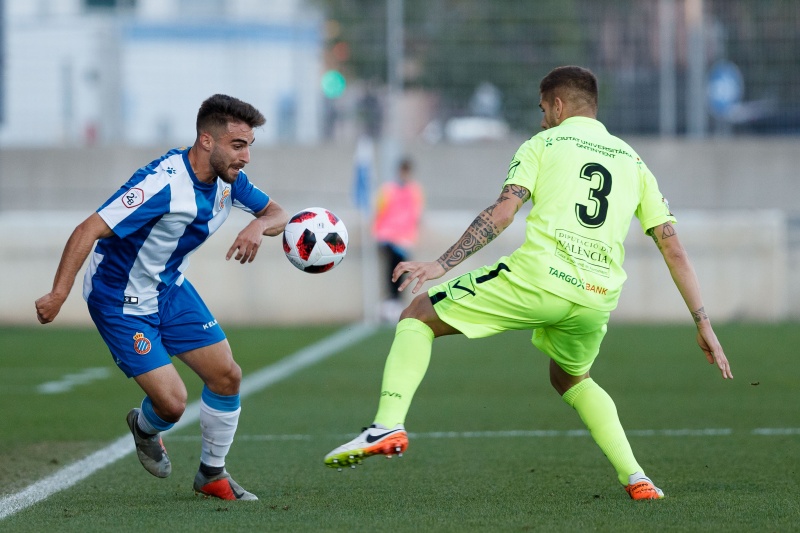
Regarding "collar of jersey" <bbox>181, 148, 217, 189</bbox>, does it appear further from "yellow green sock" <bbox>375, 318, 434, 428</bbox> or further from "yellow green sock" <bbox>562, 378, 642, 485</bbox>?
"yellow green sock" <bbox>562, 378, 642, 485</bbox>

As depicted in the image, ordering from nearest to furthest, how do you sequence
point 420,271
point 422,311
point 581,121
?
point 420,271 < point 422,311 < point 581,121

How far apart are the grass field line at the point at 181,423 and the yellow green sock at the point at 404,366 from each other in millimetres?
1738

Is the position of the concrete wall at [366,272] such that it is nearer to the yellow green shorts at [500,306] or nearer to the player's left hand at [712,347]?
the player's left hand at [712,347]

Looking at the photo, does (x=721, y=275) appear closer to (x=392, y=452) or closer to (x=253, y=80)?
(x=253, y=80)

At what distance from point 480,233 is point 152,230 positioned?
1.54 metres

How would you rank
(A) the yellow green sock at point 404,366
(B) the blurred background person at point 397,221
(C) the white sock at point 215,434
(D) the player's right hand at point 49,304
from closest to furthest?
(A) the yellow green sock at point 404,366 < (D) the player's right hand at point 49,304 < (C) the white sock at point 215,434 < (B) the blurred background person at point 397,221

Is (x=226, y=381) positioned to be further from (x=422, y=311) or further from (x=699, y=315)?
(x=699, y=315)

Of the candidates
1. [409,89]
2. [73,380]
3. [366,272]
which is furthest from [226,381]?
[409,89]

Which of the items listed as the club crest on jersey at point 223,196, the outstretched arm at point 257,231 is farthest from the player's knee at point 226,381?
the club crest on jersey at point 223,196

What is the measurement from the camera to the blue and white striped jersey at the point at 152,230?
18.7 feet

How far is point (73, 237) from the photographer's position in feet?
18.4

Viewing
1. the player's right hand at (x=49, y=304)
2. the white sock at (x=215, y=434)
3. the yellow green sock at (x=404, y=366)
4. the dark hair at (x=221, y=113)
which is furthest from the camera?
the white sock at (x=215, y=434)

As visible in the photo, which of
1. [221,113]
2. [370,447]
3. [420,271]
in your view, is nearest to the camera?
[370,447]

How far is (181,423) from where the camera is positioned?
29.0ft
